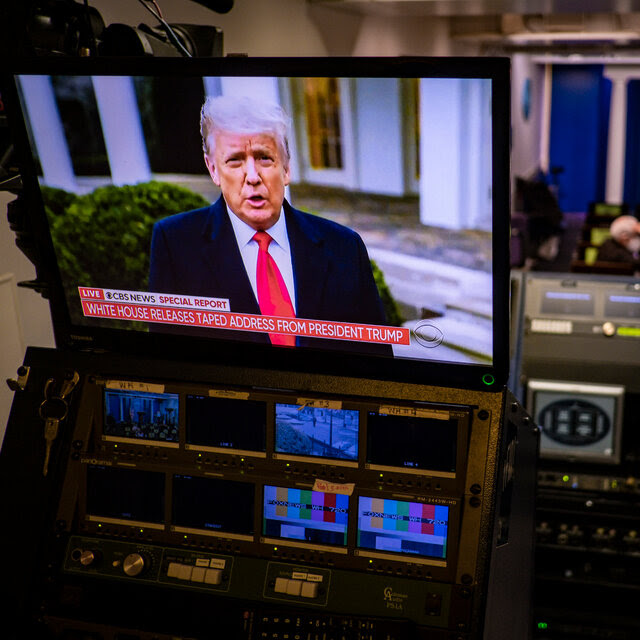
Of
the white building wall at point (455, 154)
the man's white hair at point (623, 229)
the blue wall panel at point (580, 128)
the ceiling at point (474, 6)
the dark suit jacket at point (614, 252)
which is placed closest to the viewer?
the white building wall at point (455, 154)

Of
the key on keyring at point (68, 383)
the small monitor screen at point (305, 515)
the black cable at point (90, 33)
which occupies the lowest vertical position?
the small monitor screen at point (305, 515)

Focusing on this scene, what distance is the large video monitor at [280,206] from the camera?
50.8 inches

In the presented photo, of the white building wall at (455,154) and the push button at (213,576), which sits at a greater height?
the white building wall at (455,154)

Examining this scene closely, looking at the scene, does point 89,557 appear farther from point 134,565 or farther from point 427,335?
point 427,335

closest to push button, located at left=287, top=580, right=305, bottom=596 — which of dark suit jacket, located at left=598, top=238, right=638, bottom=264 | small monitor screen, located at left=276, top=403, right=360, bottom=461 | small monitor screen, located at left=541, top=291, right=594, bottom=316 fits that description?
small monitor screen, located at left=276, top=403, right=360, bottom=461

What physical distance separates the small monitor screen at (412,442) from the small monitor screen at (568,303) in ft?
5.17

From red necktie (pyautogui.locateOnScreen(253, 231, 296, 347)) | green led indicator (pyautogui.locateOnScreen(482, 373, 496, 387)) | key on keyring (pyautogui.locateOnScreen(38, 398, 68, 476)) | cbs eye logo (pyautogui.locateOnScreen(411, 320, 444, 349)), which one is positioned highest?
red necktie (pyautogui.locateOnScreen(253, 231, 296, 347))

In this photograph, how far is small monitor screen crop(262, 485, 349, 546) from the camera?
153 centimetres

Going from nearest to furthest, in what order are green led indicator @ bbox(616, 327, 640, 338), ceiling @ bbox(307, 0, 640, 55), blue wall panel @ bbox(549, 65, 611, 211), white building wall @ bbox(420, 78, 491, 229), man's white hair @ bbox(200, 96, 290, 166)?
white building wall @ bbox(420, 78, 491, 229) < man's white hair @ bbox(200, 96, 290, 166) < green led indicator @ bbox(616, 327, 640, 338) < ceiling @ bbox(307, 0, 640, 55) < blue wall panel @ bbox(549, 65, 611, 211)

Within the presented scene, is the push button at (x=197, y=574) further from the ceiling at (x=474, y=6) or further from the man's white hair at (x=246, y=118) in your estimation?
the ceiling at (x=474, y=6)

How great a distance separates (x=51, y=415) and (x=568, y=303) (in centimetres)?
193

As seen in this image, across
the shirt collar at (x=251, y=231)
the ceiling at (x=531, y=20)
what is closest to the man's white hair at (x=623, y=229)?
the ceiling at (x=531, y=20)

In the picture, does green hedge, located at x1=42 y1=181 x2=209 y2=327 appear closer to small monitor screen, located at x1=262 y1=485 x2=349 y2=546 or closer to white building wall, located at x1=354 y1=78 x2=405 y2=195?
white building wall, located at x1=354 y1=78 x2=405 y2=195

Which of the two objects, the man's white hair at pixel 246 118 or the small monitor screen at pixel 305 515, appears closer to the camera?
the man's white hair at pixel 246 118
